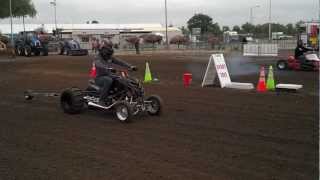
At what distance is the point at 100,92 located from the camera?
1027 cm

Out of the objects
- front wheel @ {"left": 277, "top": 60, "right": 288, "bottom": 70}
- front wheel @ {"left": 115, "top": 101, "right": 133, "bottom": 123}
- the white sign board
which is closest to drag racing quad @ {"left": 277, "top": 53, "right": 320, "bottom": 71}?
front wheel @ {"left": 277, "top": 60, "right": 288, "bottom": 70}

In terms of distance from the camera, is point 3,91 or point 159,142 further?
point 3,91

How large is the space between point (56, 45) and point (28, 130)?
1655 inches

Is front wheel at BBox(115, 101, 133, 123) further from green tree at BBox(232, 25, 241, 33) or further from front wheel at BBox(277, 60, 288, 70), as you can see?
green tree at BBox(232, 25, 241, 33)

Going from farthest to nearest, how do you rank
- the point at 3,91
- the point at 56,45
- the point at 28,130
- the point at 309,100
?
the point at 56,45 → the point at 3,91 → the point at 309,100 → the point at 28,130

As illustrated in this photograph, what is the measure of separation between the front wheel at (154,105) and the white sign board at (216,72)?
5.72 metres

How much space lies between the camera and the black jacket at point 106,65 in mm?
10031

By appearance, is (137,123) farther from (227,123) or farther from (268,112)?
(268,112)

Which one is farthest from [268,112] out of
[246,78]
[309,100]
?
[246,78]

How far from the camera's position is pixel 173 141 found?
25.6ft

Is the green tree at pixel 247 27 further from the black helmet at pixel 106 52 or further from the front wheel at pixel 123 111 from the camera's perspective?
the front wheel at pixel 123 111

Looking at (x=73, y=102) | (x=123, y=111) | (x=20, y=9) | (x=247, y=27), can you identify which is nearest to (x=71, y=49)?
(x=20, y=9)

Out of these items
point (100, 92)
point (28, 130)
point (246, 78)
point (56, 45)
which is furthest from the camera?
point (56, 45)

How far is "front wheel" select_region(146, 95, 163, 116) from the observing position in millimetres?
10203
